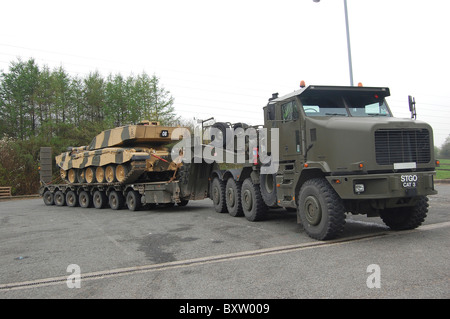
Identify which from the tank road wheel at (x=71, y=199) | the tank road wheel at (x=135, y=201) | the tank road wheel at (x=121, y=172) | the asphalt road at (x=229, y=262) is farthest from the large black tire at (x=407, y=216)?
the tank road wheel at (x=71, y=199)

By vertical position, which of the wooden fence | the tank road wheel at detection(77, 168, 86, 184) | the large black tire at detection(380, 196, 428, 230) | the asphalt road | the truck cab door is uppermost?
the truck cab door

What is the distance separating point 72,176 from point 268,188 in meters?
13.2

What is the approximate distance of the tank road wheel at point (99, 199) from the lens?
16.0 metres

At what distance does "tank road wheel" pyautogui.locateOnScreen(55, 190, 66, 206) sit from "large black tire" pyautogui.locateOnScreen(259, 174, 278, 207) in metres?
13.3

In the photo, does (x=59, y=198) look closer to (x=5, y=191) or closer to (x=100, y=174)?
(x=100, y=174)

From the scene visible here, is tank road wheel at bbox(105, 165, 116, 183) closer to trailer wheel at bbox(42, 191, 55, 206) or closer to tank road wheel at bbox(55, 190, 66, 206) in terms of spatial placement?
tank road wheel at bbox(55, 190, 66, 206)

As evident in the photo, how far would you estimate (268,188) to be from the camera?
354 inches

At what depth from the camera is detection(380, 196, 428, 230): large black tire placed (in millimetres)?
7359

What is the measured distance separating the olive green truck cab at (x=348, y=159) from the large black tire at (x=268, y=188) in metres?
0.40

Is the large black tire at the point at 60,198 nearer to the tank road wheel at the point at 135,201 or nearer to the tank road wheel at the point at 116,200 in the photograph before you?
the tank road wheel at the point at 116,200

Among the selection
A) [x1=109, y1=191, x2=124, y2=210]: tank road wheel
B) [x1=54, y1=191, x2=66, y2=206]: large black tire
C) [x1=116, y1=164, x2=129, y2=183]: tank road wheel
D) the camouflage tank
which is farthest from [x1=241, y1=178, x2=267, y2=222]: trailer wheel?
[x1=54, y1=191, x2=66, y2=206]: large black tire

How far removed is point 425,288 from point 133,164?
442 inches
